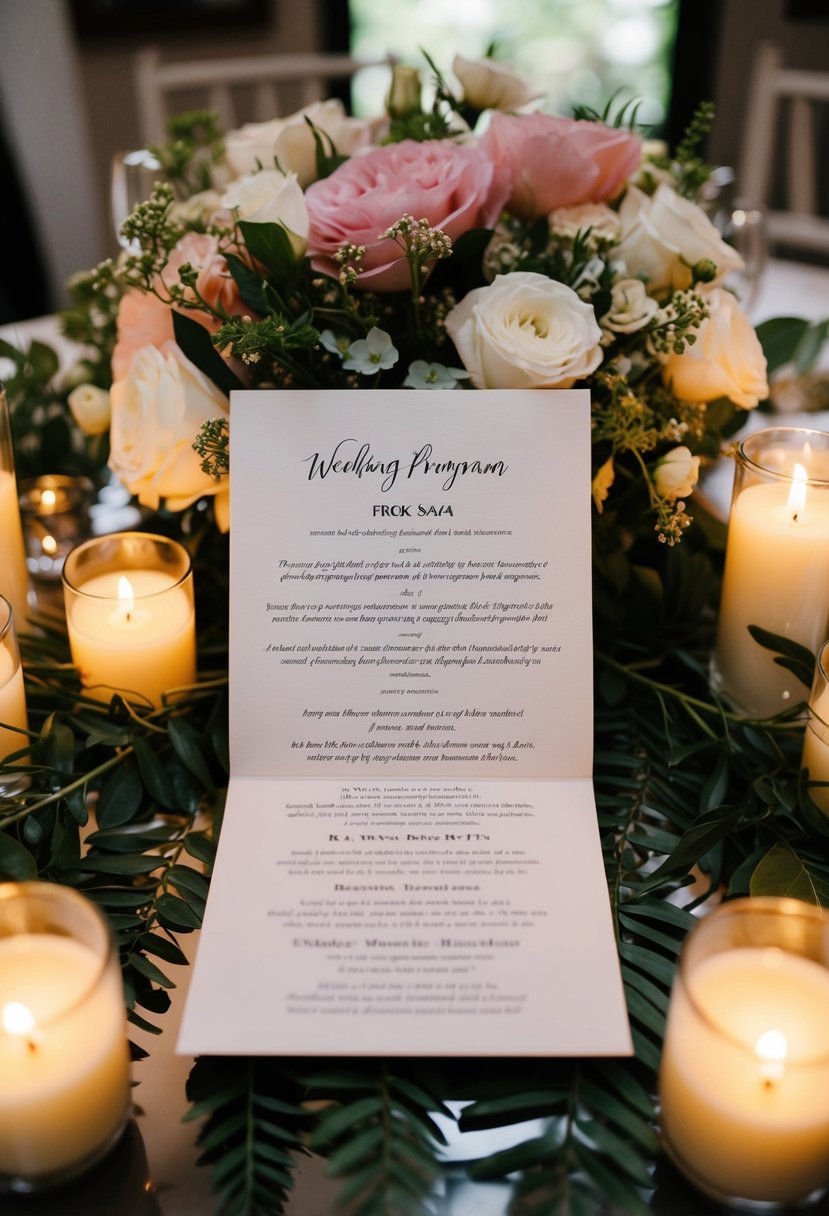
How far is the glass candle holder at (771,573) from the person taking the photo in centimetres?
85

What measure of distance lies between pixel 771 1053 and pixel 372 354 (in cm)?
55

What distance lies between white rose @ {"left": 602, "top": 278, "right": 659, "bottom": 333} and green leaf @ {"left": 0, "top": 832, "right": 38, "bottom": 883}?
1.96 feet

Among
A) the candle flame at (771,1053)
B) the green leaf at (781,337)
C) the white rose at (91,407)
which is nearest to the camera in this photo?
the candle flame at (771,1053)

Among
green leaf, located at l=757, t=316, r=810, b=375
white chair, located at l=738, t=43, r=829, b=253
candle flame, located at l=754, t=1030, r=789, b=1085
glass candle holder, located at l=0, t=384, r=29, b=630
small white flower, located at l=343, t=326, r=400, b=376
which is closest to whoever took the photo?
candle flame, located at l=754, t=1030, r=789, b=1085

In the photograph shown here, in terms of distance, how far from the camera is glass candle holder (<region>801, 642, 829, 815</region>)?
753 mm

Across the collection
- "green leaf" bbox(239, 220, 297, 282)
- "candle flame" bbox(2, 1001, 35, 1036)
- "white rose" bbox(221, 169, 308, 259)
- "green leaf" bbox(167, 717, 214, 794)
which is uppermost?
"white rose" bbox(221, 169, 308, 259)

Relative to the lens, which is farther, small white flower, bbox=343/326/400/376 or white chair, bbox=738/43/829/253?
white chair, bbox=738/43/829/253

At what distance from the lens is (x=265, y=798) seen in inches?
30.9

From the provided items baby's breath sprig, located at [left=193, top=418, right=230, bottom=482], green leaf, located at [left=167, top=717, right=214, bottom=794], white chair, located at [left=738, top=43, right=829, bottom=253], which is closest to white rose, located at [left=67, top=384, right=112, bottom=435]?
baby's breath sprig, located at [left=193, top=418, right=230, bottom=482]

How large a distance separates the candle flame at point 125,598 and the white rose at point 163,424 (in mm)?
70

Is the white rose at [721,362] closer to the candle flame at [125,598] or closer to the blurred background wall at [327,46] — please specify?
the candle flame at [125,598]

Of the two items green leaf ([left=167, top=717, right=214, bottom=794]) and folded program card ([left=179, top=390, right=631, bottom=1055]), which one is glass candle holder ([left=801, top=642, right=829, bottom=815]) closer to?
folded program card ([left=179, top=390, right=631, bottom=1055])

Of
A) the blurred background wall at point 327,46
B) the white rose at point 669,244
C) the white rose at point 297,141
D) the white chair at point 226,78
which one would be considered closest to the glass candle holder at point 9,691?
the white rose at point 297,141

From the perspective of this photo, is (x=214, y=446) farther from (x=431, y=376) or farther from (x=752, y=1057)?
(x=752, y=1057)
